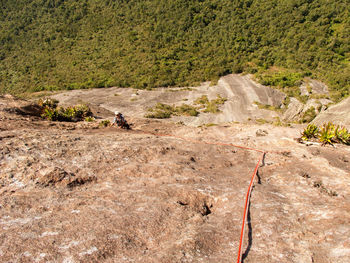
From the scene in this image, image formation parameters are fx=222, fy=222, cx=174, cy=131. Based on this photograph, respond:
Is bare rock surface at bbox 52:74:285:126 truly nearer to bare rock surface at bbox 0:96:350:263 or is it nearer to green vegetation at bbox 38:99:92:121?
green vegetation at bbox 38:99:92:121

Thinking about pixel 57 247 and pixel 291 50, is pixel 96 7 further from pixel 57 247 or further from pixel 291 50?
pixel 57 247

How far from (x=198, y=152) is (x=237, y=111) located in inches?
770

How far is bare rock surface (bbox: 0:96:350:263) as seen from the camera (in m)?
3.48

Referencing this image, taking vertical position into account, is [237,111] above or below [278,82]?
below

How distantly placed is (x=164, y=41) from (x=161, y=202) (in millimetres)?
53435

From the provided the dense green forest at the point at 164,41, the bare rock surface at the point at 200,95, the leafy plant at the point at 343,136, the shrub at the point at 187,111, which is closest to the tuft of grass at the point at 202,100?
the bare rock surface at the point at 200,95

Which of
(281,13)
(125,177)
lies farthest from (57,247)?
(281,13)

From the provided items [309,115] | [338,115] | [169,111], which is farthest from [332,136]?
[169,111]

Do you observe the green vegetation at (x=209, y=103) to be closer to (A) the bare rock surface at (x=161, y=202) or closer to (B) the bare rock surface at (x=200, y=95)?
(B) the bare rock surface at (x=200, y=95)

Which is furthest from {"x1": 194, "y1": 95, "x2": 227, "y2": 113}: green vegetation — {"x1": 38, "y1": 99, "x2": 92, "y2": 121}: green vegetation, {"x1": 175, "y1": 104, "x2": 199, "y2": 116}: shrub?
{"x1": 38, "y1": 99, "x2": 92, "y2": 121}: green vegetation

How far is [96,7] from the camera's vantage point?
6481cm

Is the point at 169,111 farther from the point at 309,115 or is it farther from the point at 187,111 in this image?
the point at 309,115

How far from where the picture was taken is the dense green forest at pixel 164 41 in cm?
4122

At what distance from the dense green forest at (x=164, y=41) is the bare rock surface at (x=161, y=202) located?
29.8 meters
